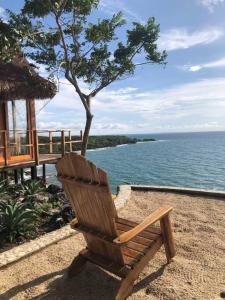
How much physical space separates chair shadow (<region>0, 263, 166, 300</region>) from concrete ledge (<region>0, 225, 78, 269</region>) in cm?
65

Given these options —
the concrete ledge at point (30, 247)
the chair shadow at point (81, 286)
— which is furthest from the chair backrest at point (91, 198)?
Result: the concrete ledge at point (30, 247)

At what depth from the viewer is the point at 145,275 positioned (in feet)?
13.2

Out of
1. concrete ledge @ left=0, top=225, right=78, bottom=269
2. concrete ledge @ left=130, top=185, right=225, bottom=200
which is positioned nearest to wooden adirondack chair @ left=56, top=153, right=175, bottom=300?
concrete ledge @ left=0, top=225, right=78, bottom=269

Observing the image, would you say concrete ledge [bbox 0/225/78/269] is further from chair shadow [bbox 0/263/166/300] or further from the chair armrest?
the chair armrest

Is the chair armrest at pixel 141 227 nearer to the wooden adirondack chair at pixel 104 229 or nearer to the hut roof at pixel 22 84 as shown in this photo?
the wooden adirondack chair at pixel 104 229

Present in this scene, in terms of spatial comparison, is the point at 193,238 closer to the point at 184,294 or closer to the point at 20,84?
the point at 184,294

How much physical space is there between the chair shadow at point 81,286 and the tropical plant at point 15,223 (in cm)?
160

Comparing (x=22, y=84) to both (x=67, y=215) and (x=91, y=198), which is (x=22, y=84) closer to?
(x=67, y=215)

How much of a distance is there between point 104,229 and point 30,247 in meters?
1.86

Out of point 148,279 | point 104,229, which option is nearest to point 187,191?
point 148,279

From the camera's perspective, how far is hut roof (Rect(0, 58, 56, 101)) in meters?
11.1

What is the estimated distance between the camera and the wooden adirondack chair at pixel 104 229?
332 centimetres

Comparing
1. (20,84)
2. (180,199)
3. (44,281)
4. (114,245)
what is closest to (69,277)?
(44,281)

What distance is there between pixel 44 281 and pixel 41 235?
6.04ft
